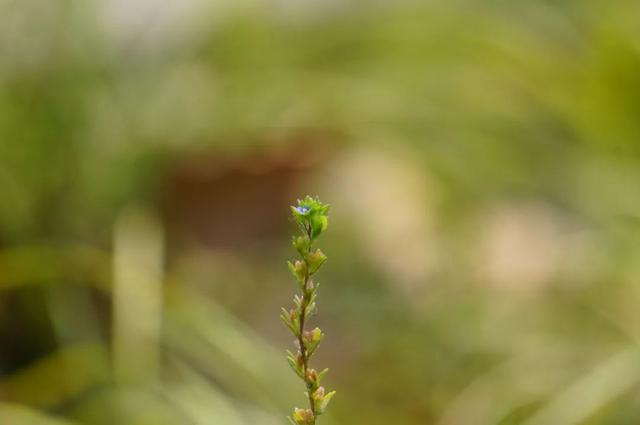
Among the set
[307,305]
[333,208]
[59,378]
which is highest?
[333,208]

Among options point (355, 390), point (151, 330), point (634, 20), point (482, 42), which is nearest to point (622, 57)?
point (634, 20)

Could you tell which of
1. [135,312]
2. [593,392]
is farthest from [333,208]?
[593,392]

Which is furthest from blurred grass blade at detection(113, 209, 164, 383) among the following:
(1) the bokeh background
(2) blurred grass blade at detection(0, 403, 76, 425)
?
(2) blurred grass blade at detection(0, 403, 76, 425)

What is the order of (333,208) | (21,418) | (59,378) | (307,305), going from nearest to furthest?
1. (307,305)
2. (21,418)
3. (59,378)
4. (333,208)

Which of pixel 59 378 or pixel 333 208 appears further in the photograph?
pixel 333 208

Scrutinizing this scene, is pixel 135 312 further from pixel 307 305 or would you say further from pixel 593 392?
pixel 307 305

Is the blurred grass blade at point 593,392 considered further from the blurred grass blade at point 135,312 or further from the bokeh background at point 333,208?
the blurred grass blade at point 135,312

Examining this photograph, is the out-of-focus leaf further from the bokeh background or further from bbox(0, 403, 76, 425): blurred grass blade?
bbox(0, 403, 76, 425): blurred grass blade

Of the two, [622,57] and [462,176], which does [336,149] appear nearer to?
[462,176]
